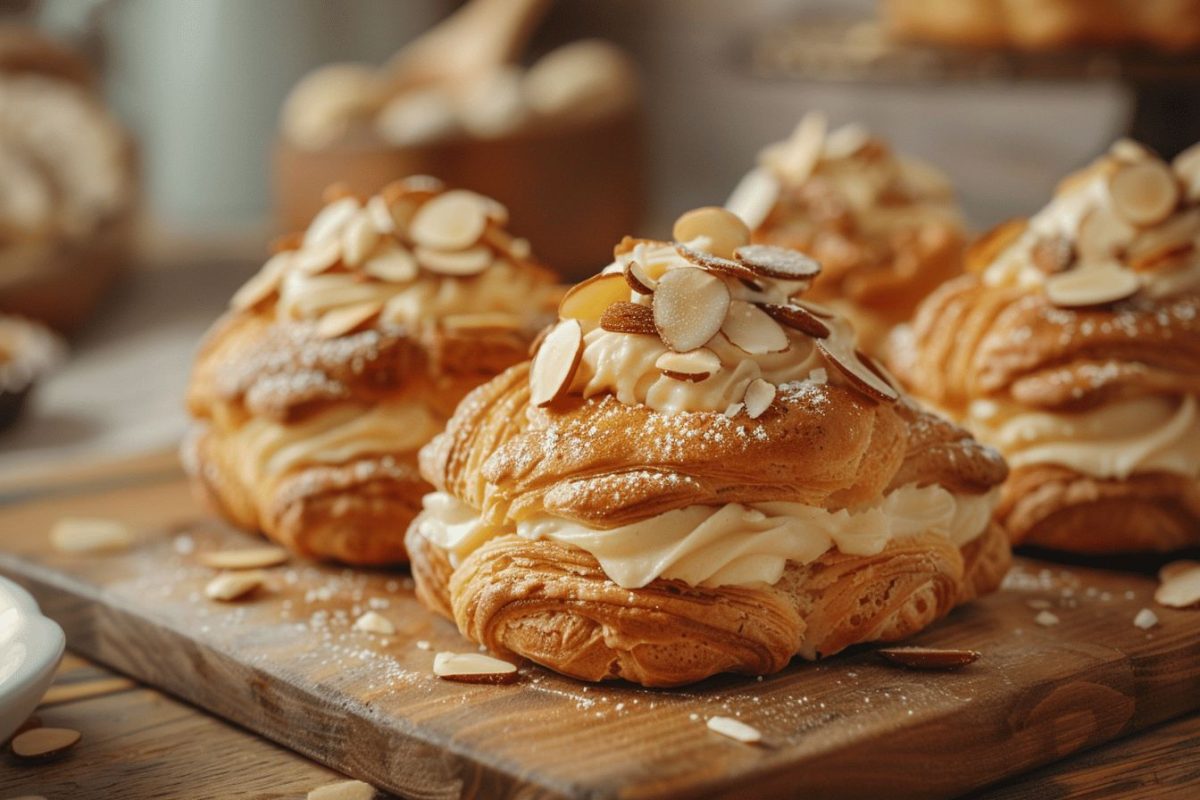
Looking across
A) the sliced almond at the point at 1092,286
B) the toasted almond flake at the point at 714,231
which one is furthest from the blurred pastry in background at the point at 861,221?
the toasted almond flake at the point at 714,231

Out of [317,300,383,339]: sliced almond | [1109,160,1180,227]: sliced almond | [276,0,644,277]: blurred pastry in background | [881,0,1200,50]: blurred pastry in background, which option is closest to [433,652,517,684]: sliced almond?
[317,300,383,339]: sliced almond

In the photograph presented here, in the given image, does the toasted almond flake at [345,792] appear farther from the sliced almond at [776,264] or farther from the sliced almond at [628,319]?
the sliced almond at [776,264]

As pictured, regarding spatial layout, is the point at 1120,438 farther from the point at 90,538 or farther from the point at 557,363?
the point at 90,538

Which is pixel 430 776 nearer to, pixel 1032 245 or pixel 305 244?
pixel 305 244

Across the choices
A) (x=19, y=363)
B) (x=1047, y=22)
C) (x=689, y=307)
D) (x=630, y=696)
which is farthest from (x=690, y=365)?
(x=19, y=363)

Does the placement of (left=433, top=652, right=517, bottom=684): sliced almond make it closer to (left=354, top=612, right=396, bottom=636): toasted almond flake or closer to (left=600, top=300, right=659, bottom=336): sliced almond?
(left=354, top=612, right=396, bottom=636): toasted almond flake

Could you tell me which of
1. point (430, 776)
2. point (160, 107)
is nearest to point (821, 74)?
point (430, 776)
